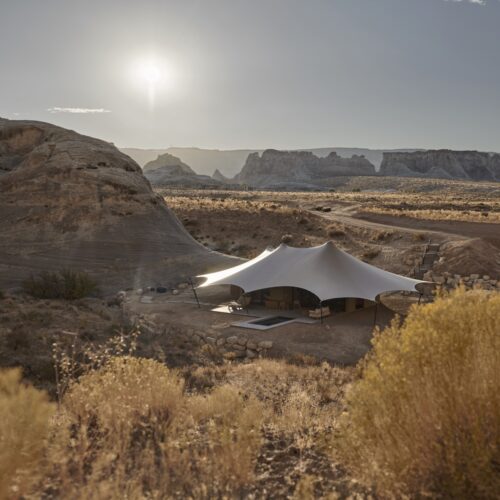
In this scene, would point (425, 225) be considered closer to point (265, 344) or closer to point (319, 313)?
point (319, 313)

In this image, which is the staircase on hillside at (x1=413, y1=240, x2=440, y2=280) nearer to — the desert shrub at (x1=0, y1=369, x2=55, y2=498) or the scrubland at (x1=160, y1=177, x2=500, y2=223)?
the scrubland at (x1=160, y1=177, x2=500, y2=223)

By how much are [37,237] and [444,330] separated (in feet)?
78.9

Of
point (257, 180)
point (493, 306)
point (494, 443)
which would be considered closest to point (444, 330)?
point (493, 306)

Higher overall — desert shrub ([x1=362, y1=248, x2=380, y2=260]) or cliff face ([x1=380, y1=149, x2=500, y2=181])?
cliff face ([x1=380, y1=149, x2=500, y2=181])

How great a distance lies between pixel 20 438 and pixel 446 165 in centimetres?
19008

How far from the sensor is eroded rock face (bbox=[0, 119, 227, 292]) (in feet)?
85.6

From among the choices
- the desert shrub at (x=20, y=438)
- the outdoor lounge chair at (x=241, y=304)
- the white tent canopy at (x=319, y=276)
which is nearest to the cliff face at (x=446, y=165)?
the white tent canopy at (x=319, y=276)

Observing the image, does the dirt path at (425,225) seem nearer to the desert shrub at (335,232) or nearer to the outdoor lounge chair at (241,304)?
the desert shrub at (335,232)

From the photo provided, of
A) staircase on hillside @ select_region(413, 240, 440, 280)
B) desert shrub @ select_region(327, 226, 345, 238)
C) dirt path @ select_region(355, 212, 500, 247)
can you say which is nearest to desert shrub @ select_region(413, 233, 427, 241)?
staircase on hillside @ select_region(413, 240, 440, 280)

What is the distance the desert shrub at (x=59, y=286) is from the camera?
70.3 feet

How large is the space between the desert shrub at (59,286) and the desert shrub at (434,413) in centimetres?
1790

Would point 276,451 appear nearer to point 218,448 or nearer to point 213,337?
point 218,448

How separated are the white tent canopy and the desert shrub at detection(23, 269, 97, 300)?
5.02 m

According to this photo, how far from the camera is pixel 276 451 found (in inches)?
268
